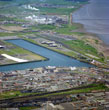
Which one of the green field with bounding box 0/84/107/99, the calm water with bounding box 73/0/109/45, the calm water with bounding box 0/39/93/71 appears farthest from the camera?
the calm water with bounding box 73/0/109/45

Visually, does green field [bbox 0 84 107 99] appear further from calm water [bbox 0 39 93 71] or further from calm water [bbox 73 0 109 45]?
calm water [bbox 73 0 109 45]

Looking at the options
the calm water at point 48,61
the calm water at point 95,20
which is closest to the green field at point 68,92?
the calm water at point 48,61

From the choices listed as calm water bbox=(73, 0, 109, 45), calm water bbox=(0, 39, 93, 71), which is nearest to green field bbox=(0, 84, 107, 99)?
→ calm water bbox=(0, 39, 93, 71)

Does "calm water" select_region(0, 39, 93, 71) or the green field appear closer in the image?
the green field

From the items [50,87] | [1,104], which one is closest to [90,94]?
[50,87]

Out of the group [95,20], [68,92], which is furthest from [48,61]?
[95,20]

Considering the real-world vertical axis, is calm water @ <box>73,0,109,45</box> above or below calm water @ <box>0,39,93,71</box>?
above

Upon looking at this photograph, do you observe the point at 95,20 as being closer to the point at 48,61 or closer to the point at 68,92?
the point at 48,61

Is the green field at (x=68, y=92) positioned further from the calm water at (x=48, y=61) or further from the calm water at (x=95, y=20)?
the calm water at (x=95, y=20)

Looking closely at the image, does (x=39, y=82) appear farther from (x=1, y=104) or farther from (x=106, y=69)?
(x=106, y=69)

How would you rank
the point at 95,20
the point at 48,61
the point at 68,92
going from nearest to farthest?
the point at 68,92
the point at 48,61
the point at 95,20

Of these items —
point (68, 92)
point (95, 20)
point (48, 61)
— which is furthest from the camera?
point (95, 20)
